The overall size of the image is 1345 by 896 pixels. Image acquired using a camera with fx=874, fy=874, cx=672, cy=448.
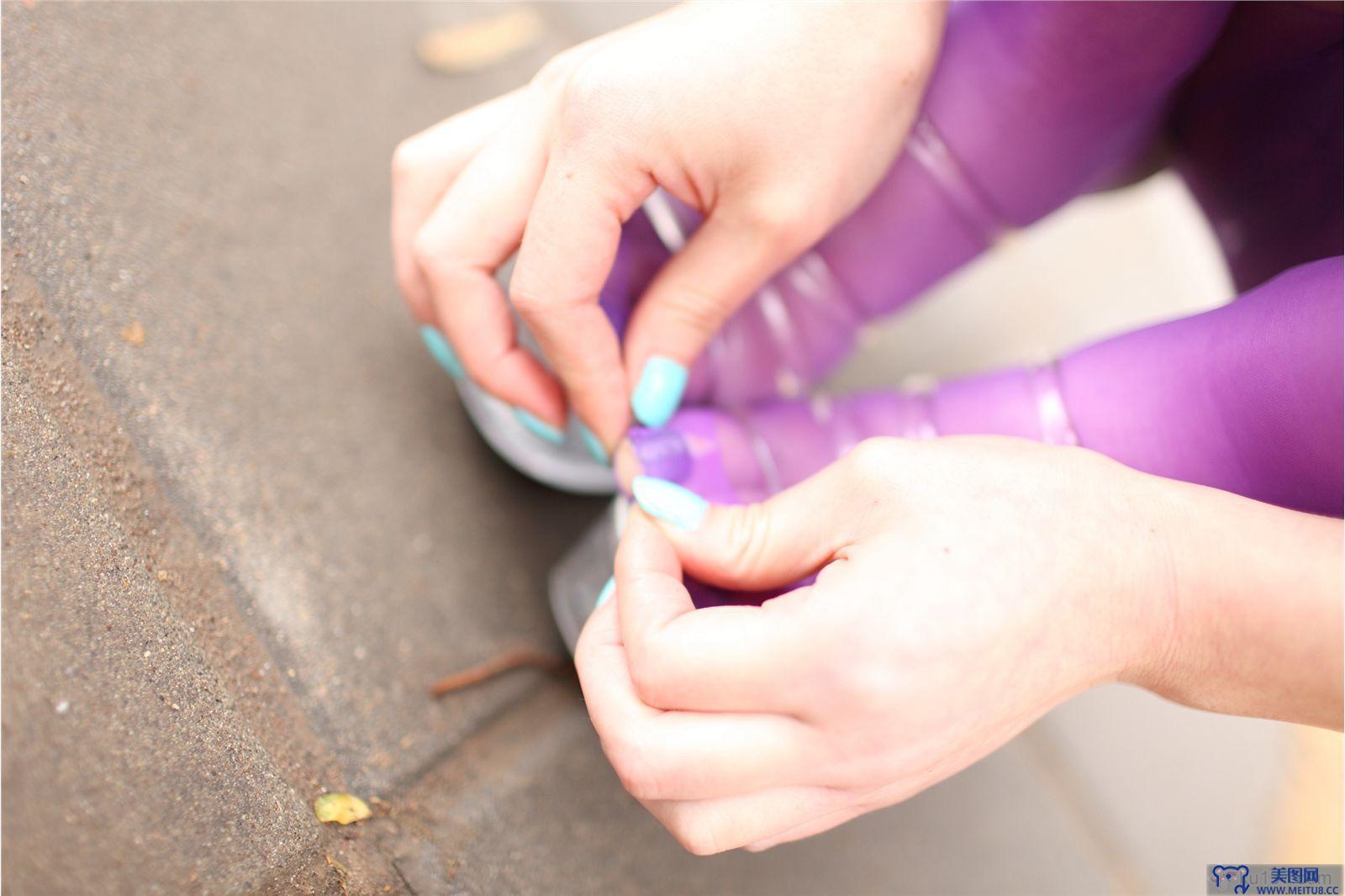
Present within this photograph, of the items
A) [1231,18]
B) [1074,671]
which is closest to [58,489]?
[1074,671]

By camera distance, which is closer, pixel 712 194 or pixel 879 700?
pixel 879 700

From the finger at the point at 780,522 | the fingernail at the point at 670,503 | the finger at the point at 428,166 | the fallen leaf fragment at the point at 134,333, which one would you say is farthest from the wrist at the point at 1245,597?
the fallen leaf fragment at the point at 134,333

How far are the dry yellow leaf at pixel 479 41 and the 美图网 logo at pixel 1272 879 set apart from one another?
1123 millimetres

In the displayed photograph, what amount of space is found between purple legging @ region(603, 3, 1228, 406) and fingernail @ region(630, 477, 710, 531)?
0.52 ft

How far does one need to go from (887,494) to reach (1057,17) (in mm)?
406

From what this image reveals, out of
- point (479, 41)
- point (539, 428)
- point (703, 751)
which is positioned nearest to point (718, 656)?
point (703, 751)

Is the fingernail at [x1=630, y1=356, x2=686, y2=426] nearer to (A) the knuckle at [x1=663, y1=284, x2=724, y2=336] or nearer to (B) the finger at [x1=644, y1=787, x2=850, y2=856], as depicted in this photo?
(A) the knuckle at [x1=663, y1=284, x2=724, y2=336]

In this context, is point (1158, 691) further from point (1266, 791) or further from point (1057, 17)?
point (1266, 791)

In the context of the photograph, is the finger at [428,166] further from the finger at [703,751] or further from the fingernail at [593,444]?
the finger at [703,751]

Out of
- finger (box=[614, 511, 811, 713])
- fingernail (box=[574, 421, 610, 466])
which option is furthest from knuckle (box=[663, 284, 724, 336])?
finger (box=[614, 511, 811, 713])

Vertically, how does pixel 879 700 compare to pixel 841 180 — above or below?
below

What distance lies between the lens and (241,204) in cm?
69

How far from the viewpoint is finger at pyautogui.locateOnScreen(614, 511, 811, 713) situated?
410 millimetres

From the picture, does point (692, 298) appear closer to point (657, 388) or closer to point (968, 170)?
point (657, 388)
